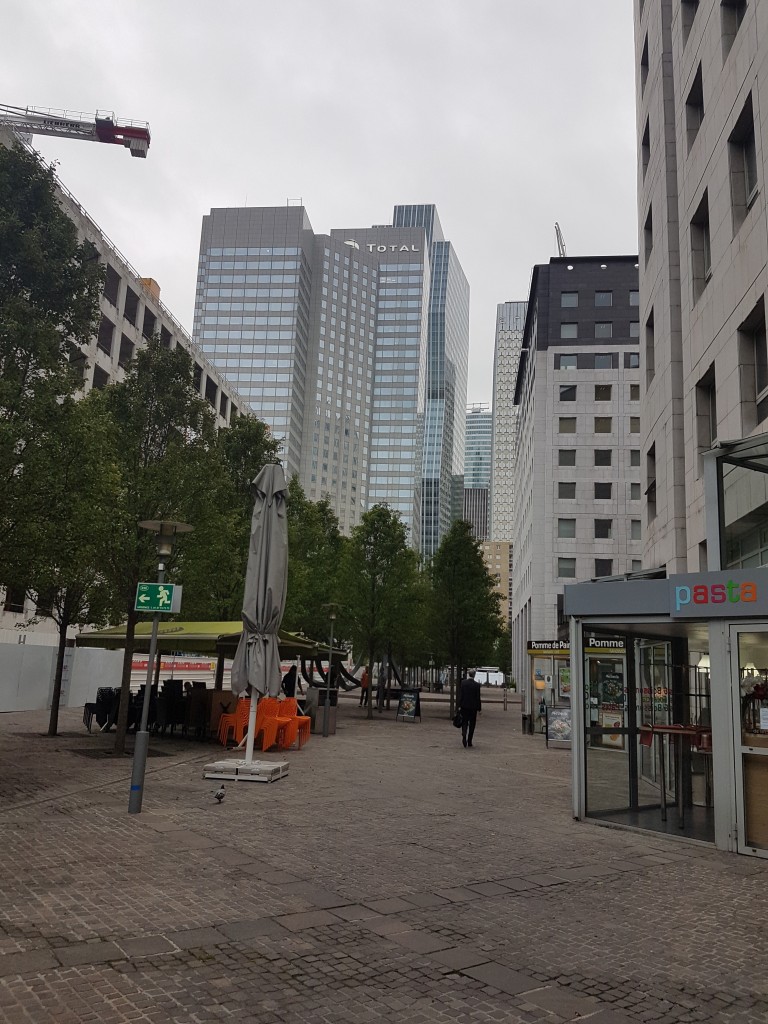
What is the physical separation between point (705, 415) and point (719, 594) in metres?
9.38

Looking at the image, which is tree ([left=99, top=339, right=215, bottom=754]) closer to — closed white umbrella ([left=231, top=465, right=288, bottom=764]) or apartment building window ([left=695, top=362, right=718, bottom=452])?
closed white umbrella ([left=231, top=465, right=288, bottom=764])

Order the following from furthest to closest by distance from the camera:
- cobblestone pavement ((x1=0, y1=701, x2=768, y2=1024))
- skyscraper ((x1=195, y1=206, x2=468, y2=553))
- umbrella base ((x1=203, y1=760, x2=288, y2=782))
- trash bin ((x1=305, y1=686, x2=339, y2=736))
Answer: skyscraper ((x1=195, y1=206, x2=468, y2=553)) < trash bin ((x1=305, y1=686, x2=339, y2=736)) < umbrella base ((x1=203, y1=760, x2=288, y2=782)) < cobblestone pavement ((x1=0, y1=701, x2=768, y2=1024))

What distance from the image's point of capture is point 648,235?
914 inches

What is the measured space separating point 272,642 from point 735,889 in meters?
8.13

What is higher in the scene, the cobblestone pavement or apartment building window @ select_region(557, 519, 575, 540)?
apartment building window @ select_region(557, 519, 575, 540)

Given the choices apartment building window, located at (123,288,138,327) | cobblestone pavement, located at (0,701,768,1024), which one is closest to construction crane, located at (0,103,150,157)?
apartment building window, located at (123,288,138,327)

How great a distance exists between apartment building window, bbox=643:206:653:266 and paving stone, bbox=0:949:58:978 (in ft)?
73.8

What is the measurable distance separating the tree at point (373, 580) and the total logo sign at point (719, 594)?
2377cm

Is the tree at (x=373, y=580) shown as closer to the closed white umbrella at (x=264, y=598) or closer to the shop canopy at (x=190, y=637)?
the shop canopy at (x=190, y=637)

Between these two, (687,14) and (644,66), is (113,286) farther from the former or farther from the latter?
(687,14)

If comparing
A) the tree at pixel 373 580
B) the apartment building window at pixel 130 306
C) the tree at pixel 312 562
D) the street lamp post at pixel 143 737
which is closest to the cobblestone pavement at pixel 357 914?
the street lamp post at pixel 143 737

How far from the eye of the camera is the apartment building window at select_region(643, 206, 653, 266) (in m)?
22.7

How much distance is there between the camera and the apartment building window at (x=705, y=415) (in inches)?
678

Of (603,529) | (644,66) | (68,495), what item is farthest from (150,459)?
(603,529)
